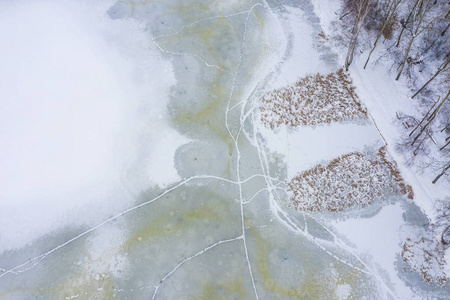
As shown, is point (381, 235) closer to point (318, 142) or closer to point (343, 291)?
point (343, 291)

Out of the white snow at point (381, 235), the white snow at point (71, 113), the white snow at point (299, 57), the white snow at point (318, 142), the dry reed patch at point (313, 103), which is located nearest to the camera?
the white snow at point (381, 235)

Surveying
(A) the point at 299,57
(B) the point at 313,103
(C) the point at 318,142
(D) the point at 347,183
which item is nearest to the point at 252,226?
(D) the point at 347,183

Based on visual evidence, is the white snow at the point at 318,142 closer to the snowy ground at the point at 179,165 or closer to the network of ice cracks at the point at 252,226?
the snowy ground at the point at 179,165

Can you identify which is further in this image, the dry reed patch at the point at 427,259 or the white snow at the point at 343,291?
the dry reed patch at the point at 427,259

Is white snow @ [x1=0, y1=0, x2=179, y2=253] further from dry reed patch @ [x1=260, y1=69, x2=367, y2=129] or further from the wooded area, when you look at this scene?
the wooded area

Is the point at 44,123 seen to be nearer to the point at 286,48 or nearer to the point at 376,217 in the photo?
the point at 286,48

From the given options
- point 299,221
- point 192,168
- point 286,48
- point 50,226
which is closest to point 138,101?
point 192,168

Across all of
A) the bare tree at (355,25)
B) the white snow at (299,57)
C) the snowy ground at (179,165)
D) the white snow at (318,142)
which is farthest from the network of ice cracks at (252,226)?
the bare tree at (355,25)

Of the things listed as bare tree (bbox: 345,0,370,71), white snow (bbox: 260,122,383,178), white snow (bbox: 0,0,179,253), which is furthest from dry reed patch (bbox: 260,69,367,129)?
white snow (bbox: 0,0,179,253)
